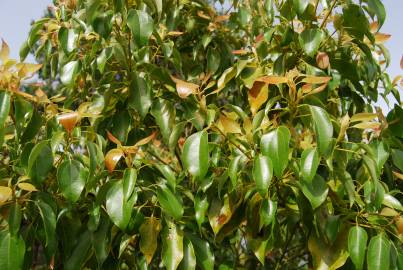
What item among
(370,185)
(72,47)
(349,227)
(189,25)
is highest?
(72,47)

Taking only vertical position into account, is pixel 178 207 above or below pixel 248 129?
below

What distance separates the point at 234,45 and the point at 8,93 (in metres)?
1.61

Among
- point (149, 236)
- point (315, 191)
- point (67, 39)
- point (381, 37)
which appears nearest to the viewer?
point (315, 191)

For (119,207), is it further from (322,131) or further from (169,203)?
(322,131)

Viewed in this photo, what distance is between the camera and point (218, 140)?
186 centimetres

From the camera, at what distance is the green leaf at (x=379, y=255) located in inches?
57.2

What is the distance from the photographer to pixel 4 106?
145 centimetres

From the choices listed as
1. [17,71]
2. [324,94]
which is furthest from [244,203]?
[17,71]

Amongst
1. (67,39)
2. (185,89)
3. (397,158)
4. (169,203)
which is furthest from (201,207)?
(67,39)

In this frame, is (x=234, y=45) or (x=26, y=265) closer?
(x=26, y=265)

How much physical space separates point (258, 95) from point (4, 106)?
30.8 inches

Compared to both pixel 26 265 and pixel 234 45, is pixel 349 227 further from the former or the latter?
pixel 234 45

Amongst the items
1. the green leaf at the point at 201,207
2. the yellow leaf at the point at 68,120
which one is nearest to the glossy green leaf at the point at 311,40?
the green leaf at the point at 201,207

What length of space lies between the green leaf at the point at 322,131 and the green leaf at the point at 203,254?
536mm
